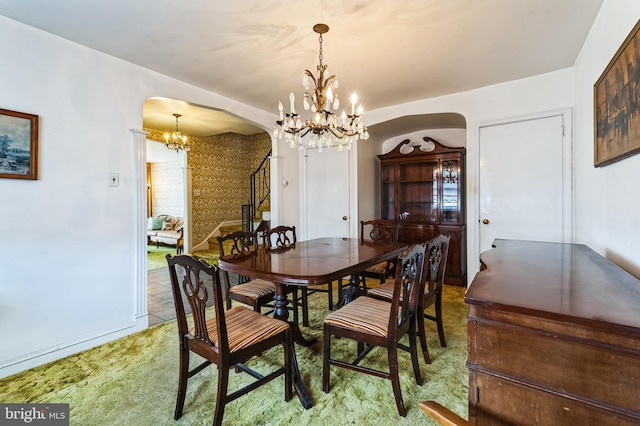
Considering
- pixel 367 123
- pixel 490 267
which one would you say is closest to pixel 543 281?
pixel 490 267

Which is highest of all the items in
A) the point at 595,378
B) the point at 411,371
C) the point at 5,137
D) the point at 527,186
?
the point at 5,137

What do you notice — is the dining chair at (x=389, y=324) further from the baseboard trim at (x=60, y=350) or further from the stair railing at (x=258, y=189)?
the stair railing at (x=258, y=189)

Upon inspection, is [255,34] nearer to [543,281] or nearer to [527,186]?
[543,281]

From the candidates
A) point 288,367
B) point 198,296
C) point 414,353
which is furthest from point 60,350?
point 414,353

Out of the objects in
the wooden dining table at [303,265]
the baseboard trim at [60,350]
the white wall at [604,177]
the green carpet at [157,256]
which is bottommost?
the baseboard trim at [60,350]

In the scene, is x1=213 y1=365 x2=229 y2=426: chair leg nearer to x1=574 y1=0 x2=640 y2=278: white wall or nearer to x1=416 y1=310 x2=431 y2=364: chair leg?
x1=416 y1=310 x2=431 y2=364: chair leg

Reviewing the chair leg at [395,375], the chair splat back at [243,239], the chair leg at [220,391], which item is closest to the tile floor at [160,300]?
the chair splat back at [243,239]

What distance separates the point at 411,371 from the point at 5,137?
322 cm

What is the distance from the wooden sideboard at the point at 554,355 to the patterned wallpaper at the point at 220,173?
6.36 meters

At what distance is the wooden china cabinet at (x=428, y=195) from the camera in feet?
13.5

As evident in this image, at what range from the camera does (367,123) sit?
13.9 feet

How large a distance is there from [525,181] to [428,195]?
156 centimetres

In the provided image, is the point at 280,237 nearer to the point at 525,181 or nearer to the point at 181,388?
the point at 181,388

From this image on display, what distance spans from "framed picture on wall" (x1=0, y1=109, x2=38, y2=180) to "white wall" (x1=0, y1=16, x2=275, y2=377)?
0.17ft
